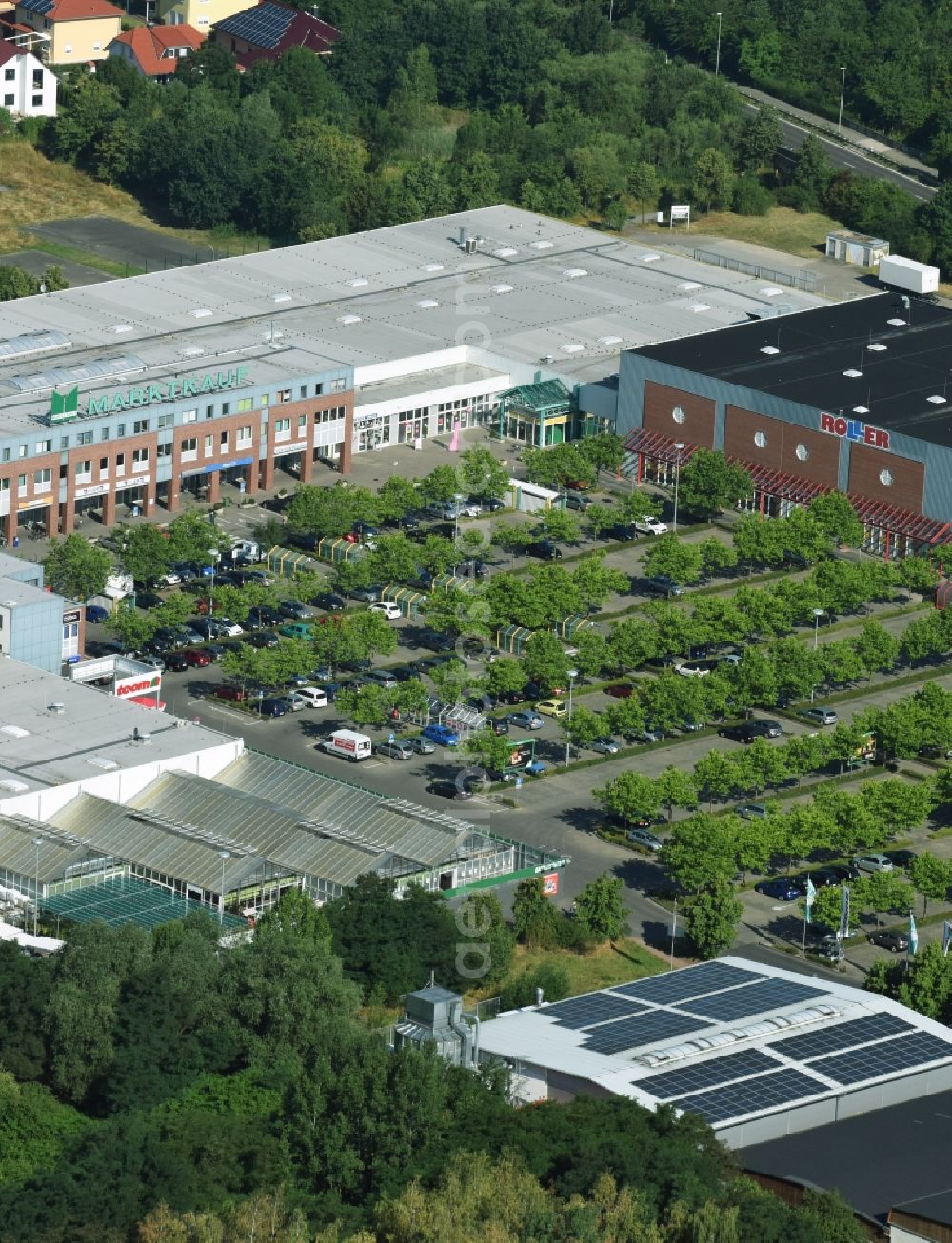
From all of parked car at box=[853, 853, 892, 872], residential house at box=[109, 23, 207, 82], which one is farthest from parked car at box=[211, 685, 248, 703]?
residential house at box=[109, 23, 207, 82]

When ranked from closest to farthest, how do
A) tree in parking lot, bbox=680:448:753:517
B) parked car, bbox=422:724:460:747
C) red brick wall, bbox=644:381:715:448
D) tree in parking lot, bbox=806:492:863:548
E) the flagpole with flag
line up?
the flagpole with flag
parked car, bbox=422:724:460:747
tree in parking lot, bbox=806:492:863:548
tree in parking lot, bbox=680:448:753:517
red brick wall, bbox=644:381:715:448

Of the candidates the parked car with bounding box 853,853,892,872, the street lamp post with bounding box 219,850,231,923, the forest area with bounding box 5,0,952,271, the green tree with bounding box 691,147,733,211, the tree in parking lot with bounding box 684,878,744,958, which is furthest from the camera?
the green tree with bounding box 691,147,733,211

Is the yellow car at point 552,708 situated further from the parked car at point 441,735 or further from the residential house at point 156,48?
the residential house at point 156,48

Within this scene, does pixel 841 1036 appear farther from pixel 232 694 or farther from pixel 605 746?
pixel 232 694

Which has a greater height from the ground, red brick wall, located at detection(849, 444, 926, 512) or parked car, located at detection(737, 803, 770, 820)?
red brick wall, located at detection(849, 444, 926, 512)

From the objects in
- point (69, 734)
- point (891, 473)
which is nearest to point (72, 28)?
point (891, 473)

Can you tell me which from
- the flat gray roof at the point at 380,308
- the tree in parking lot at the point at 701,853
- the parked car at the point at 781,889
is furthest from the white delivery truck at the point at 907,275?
the tree in parking lot at the point at 701,853

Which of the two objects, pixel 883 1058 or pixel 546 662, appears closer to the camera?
pixel 883 1058

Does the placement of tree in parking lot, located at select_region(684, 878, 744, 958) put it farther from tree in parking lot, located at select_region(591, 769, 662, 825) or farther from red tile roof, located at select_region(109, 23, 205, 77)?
red tile roof, located at select_region(109, 23, 205, 77)
